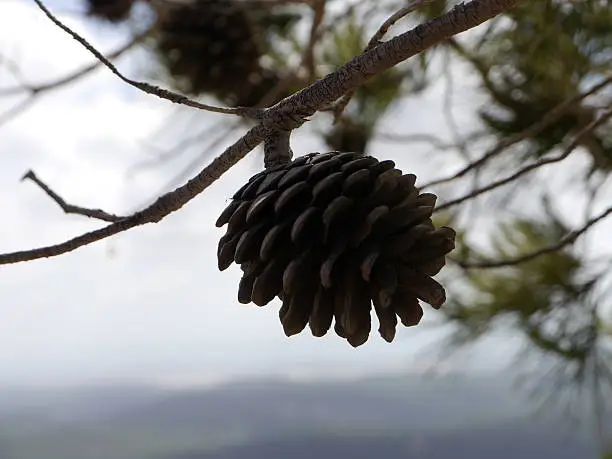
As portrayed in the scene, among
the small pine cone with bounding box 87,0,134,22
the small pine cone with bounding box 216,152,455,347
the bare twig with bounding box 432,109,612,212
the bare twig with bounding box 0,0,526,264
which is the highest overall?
the small pine cone with bounding box 87,0,134,22

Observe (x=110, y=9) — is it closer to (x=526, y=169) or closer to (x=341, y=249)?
(x=526, y=169)

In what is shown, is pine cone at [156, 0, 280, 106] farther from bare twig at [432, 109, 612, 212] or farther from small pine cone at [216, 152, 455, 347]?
small pine cone at [216, 152, 455, 347]

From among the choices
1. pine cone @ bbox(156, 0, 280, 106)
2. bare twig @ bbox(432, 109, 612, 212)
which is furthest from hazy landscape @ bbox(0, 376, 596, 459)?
bare twig @ bbox(432, 109, 612, 212)

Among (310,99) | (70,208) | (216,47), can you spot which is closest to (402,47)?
(310,99)

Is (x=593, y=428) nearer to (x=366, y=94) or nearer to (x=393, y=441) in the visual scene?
Result: (x=366, y=94)

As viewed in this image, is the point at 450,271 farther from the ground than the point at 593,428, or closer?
farther from the ground

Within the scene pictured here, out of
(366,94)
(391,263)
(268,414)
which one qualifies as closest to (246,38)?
(366,94)

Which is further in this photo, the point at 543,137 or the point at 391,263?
the point at 543,137
